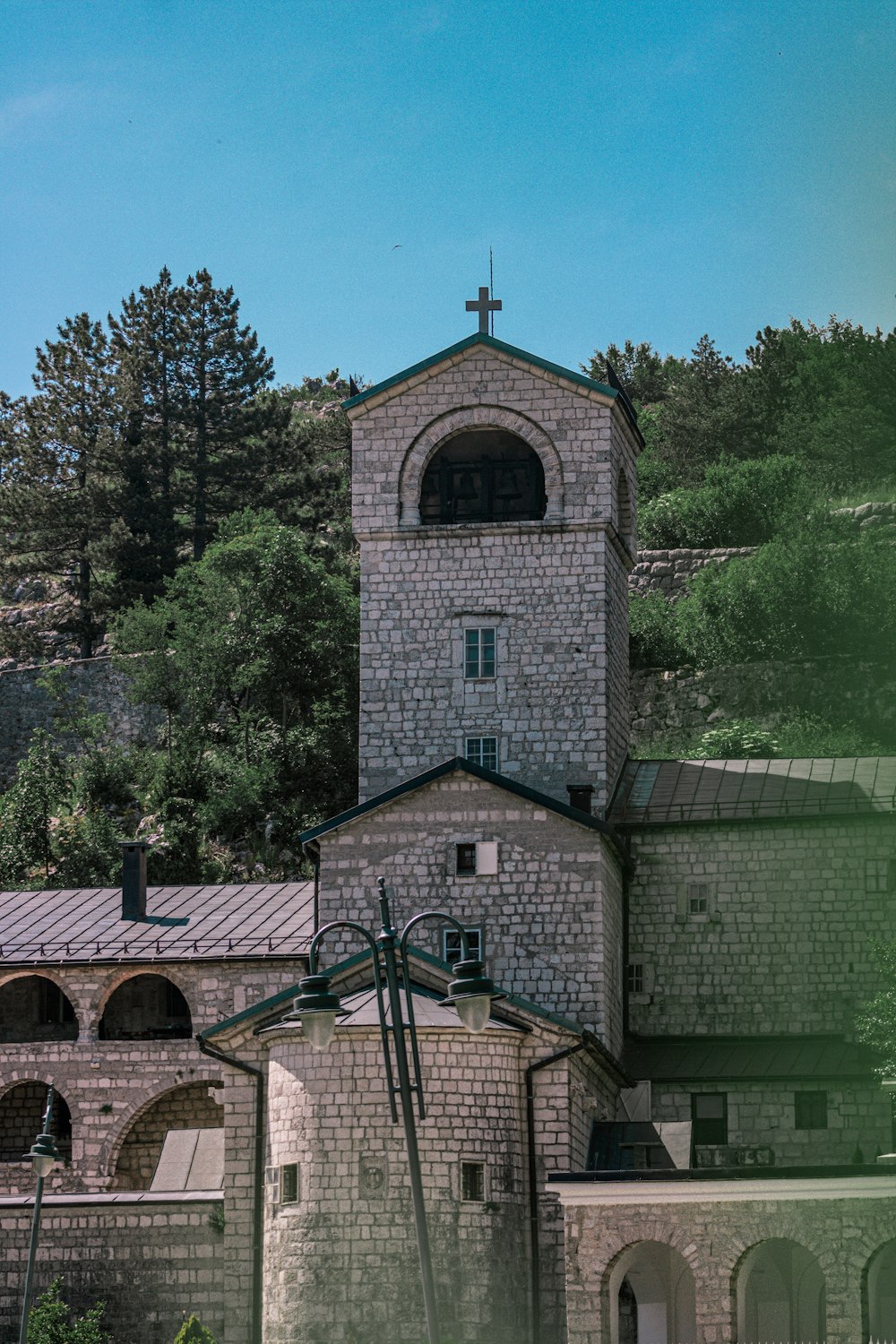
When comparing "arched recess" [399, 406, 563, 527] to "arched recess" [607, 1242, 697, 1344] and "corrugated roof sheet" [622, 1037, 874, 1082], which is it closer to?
"corrugated roof sheet" [622, 1037, 874, 1082]

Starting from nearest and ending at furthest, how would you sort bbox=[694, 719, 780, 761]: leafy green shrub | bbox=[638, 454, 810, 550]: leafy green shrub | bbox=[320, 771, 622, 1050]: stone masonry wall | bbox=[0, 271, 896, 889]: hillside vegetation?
bbox=[320, 771, 622, 1050]: stone masonry wall < bbox=[694, 719, 780, 761]: leafy green shrub < bbox=[0, 271, 896, 889]: hillside vegetation < bbox=[638, 454, 810, 550]: leafy green shrub

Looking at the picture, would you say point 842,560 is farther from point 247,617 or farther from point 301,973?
point 301,973

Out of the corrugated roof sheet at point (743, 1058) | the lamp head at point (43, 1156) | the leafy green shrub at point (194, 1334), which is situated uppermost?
the corrugated roof sheet at point (743, 1058)

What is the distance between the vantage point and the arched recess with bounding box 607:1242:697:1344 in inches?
1213

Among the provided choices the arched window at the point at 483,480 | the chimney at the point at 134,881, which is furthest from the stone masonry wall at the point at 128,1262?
the arched window at the point at 483,480

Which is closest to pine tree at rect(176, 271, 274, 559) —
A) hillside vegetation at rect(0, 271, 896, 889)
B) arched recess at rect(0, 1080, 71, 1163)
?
hillside vegetation at rect(0, 271, 896, 889)

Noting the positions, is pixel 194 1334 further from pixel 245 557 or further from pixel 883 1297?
pixel 245 557

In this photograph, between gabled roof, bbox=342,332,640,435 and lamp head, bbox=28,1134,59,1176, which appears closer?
lamp head, bbox=28,1134,59,1176

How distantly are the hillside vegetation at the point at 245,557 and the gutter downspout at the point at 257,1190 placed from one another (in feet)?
59.9

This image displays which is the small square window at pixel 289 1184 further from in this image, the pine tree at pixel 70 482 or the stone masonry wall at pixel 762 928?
the pine tree at pixel 70 482

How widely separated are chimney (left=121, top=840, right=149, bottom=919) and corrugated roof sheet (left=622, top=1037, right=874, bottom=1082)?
9.95 m

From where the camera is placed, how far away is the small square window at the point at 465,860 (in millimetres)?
35188

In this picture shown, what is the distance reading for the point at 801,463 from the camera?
65.6m

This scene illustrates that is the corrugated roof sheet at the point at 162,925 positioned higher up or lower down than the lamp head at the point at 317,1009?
higher up
